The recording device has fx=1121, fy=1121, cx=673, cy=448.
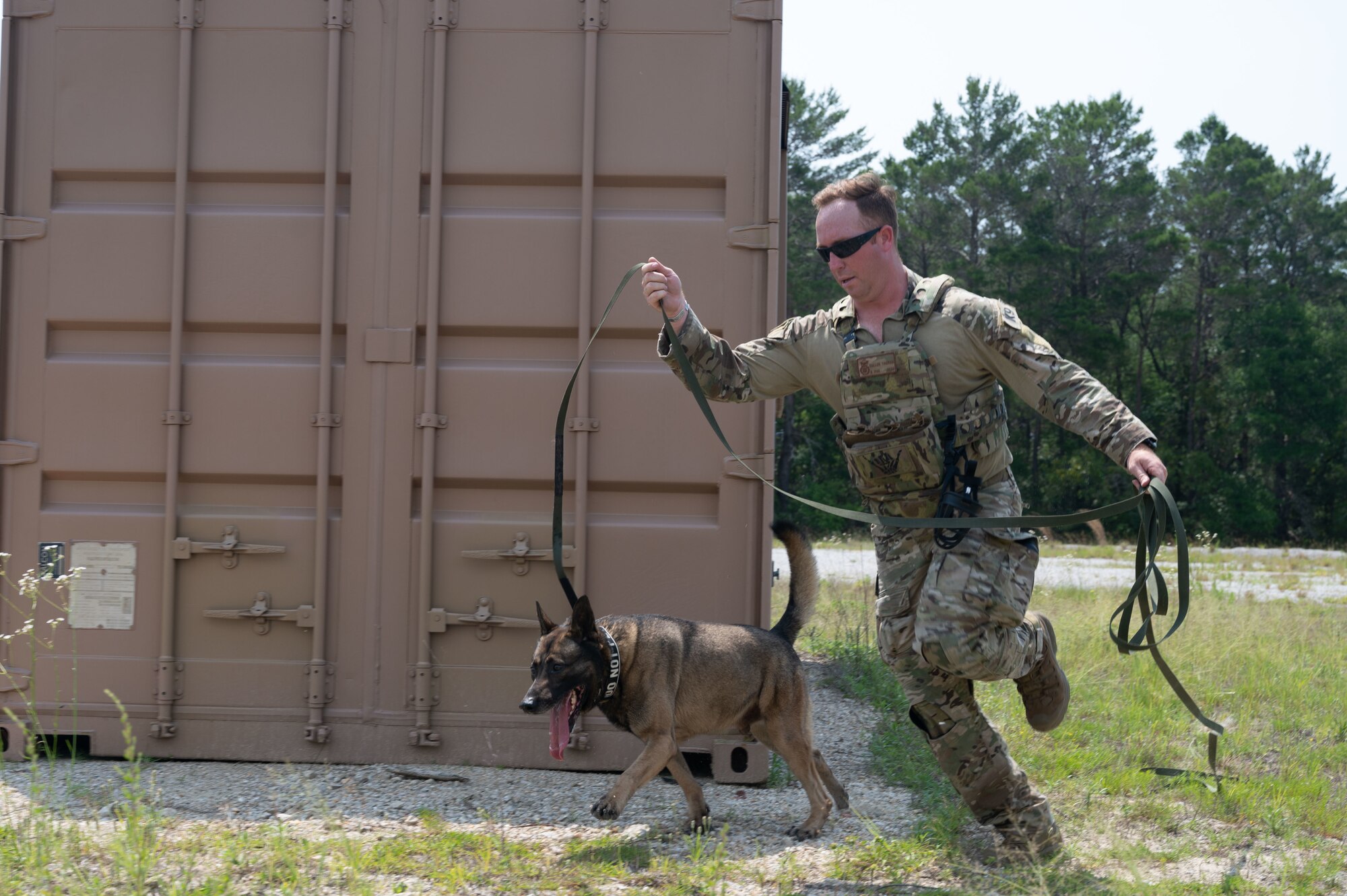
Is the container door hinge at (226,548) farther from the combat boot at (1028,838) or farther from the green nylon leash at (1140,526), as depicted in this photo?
the combat boot at (1028,838)

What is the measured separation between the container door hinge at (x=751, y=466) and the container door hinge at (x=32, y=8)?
11.7 feet

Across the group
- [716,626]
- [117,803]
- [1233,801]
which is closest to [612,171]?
[716,626]

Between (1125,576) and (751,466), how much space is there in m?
9.82

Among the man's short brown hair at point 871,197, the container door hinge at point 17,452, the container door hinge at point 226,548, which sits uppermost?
the man's short brown hair at point 871,197

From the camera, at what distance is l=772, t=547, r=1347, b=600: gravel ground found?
455 inches

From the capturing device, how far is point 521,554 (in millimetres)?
4762

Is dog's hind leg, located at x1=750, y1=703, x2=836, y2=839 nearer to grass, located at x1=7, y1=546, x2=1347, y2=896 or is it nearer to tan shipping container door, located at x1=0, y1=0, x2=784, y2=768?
grass, located at x1=7, y1=546, x2=1347, y2=896

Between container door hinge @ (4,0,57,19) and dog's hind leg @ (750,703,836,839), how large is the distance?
4.33 m

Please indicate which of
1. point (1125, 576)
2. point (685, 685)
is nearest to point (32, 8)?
point (685, 685)

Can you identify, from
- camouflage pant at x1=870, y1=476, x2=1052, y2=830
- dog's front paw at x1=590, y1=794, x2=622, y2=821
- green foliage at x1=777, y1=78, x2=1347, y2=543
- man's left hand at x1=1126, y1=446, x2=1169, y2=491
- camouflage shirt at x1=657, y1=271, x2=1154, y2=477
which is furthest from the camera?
green foliage at x1=777, y1=78, x2=1347, y2=543

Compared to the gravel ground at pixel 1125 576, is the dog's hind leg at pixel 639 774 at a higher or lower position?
higher

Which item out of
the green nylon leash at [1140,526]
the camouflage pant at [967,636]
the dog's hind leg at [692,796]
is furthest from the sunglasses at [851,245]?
the dog's hind leg at [692,796]

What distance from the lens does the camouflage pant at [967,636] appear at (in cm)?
358

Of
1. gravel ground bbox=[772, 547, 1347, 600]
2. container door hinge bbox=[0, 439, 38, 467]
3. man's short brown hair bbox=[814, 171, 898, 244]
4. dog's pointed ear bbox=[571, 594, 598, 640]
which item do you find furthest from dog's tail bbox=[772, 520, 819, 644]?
gravel ground bbox=[772, 547, 1347, 600]
